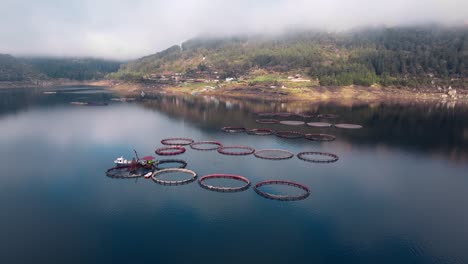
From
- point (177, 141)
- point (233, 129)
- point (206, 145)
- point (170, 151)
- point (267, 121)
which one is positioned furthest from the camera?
point (267, 121)

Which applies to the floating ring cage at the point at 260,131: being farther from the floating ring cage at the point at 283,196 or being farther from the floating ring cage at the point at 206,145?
the floating ring cage at the point at 283,196

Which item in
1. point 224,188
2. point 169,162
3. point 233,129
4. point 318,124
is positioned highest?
point 318,124

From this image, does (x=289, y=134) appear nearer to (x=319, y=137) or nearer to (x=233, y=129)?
(x=319, y=137)

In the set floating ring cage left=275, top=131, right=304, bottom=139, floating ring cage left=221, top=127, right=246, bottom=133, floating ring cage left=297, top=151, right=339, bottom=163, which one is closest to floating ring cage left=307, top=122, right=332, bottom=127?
floating ring cage left=275, top=131, right=304, bottom=139

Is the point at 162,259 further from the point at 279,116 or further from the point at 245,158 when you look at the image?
the point at 279,116

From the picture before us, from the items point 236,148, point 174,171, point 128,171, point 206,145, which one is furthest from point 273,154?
point 128,171

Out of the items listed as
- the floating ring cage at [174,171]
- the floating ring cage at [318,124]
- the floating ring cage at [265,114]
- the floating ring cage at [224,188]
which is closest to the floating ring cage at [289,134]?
the floating ring cage at [318,124]

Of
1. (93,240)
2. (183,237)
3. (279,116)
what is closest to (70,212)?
(93,240)
